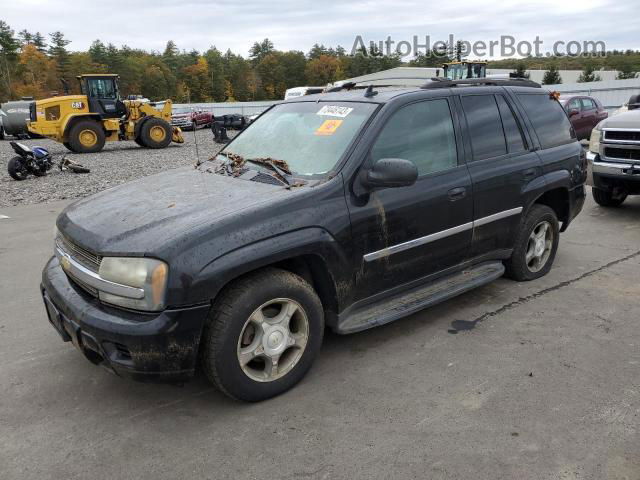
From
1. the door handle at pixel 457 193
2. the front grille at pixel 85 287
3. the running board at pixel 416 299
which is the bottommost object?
the running board at pixel 416 299

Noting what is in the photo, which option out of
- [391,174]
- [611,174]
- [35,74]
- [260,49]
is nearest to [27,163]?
[391,174]

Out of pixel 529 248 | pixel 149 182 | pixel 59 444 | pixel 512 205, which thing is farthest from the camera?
pixel 529 248

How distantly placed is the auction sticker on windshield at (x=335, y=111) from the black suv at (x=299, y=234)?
14 mm

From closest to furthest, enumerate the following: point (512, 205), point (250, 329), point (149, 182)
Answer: point (250, 329) < point (149, 182) < point (512, 205)

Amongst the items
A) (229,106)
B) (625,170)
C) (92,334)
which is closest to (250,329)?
(92,334)

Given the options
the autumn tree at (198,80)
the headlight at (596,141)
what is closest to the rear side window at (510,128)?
the headlight at (596,141)

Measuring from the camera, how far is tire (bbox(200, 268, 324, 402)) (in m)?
2.81

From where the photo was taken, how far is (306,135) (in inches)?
149

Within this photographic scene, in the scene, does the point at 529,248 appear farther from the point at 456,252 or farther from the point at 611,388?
the point at 611,388

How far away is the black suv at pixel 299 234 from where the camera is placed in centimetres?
272

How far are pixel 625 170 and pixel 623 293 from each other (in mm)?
3025

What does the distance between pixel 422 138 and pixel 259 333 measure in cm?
186

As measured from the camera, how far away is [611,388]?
315 cm

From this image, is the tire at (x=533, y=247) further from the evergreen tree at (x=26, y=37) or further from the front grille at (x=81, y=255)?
the evergreen tree at (x=26, y=37)
